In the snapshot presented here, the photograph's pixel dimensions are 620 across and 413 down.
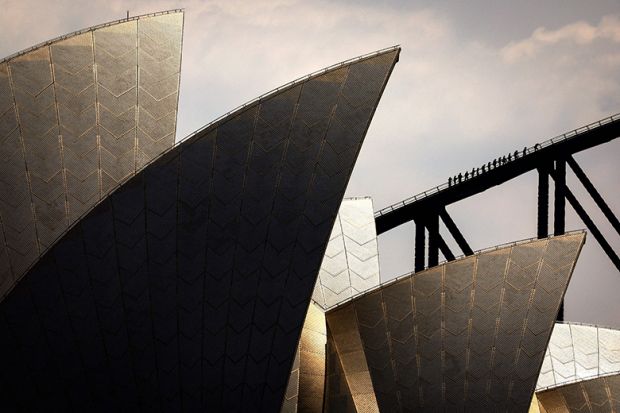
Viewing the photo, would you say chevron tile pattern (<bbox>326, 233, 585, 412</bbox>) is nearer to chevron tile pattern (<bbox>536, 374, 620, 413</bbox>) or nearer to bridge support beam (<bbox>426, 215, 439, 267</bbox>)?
chevron tile pattern (<bbox>536, 374, 620, 413</bbox>)

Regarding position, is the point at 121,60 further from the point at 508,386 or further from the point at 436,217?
the point at 436,217

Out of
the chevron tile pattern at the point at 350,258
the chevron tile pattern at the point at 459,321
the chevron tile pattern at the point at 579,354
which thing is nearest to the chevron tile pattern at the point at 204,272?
the chevron tile pattern at the point at 459,321

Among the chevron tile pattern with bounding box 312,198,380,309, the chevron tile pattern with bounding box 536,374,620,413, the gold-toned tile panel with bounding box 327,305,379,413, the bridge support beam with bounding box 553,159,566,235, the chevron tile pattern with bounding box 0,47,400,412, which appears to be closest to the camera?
the chevron tile pattern with bounding box 0,47,400,412

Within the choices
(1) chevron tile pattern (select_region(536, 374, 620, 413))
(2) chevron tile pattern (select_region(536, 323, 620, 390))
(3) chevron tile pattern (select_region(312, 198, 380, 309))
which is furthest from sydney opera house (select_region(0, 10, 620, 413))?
(2) chevron tile pattern (select_region(536, 323, 620, 390))

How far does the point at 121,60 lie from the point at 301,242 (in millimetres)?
7733

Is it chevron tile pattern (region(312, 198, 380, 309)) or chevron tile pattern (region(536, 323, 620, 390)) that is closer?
chevron tile pattern (region(312, 198, 380, 309))

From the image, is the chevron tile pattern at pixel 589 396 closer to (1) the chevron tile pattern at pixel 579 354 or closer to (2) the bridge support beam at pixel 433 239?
(1) the chevron tile pattern at pixel 579 354

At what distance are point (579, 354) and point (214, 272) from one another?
16.4m

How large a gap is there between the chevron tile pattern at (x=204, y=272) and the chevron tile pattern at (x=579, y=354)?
42.2ft

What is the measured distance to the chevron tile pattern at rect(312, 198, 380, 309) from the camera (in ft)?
107

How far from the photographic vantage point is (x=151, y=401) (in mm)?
25969

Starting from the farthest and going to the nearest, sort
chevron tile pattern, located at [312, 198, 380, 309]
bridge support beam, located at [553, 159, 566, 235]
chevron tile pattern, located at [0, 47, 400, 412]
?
bridge support beam, located at [553, 159, 566, 235]
chevron tile pattern, located at [312, 198, 380, 309]
chevron tile pattern, located at [0, 47, 400, 412]

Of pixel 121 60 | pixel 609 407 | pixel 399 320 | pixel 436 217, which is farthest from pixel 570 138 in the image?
pixel 121 60

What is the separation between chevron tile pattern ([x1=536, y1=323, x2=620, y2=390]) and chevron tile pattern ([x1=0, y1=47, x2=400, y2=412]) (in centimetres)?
1287
